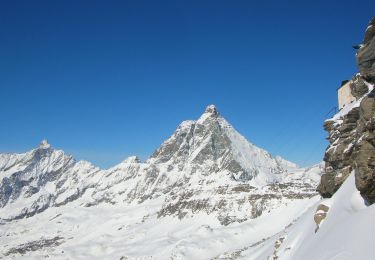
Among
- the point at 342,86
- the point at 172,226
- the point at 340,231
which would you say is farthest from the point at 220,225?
the point at 340,231

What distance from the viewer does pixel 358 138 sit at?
25047 millimetres

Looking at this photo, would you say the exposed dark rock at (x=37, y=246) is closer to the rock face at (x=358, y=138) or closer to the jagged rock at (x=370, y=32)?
the rock face at (x=358, y=138)

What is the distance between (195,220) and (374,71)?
305ft

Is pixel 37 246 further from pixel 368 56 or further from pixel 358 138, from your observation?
pixel 368 56

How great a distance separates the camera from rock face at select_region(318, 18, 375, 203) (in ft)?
68.0

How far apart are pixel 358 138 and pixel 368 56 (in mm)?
4810

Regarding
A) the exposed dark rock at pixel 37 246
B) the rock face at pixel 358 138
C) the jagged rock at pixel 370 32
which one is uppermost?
the exposed dark rock at pixel 37 246

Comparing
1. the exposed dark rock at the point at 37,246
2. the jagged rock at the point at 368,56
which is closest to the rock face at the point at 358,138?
the jagged rock at the point at 368,56

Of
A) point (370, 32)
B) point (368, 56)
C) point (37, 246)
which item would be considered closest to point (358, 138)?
point (368, 56)

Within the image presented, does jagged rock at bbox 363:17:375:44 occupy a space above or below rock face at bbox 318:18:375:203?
above

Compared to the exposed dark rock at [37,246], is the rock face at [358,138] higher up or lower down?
lower down

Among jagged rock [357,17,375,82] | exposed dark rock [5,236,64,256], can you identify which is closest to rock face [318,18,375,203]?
jagged rock [357,17,375,82]

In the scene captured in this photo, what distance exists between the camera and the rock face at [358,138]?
20719 millimetres

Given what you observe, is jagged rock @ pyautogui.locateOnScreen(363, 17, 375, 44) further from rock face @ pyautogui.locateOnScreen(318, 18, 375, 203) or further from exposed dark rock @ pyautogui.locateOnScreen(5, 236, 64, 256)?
exposed dark rock @ pyautogui.locateOnScreen(5, 236, 64, 256)
